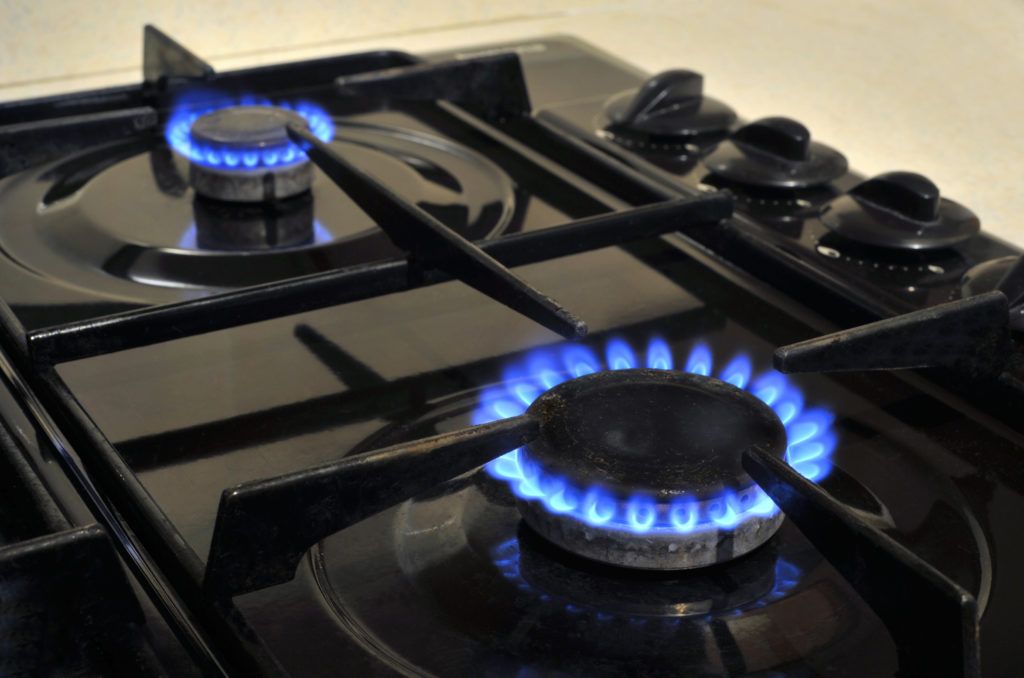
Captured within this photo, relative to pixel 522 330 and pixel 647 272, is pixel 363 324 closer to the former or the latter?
pixel 522 330

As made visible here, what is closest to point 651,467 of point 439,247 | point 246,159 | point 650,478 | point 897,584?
point 650,478

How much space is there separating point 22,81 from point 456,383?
0.75 meters

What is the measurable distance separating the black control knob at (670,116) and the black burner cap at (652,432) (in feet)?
1.35

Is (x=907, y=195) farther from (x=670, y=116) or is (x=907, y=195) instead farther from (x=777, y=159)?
(x=670, y=116)

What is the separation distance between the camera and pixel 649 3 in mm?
1434

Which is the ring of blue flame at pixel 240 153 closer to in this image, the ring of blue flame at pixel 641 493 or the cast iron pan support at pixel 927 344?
the ring of blue flame at pixel 641 493

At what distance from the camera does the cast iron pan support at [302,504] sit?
434mm

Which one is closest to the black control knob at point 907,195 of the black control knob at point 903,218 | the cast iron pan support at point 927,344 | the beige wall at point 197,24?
the black control knob at point 903,218

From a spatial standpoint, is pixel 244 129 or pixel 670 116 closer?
pixel 244 129

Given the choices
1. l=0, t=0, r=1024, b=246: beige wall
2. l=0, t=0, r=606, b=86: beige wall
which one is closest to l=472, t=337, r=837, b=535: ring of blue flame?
l=0, t=0, r=1024, b=246: beige wall

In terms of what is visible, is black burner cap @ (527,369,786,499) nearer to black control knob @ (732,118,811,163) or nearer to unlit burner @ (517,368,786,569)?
unlit burner @ (517,368,786,569)

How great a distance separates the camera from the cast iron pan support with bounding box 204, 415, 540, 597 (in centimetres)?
43

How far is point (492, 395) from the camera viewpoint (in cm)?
64

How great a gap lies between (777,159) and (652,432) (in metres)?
0.39
